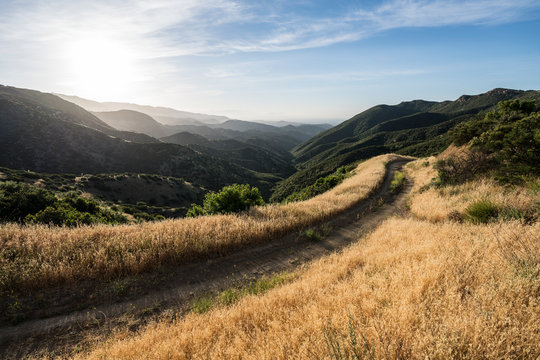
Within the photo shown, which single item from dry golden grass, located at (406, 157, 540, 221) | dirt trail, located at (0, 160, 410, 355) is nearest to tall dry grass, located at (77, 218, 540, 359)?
dirt trail, located at (0, 160, 410, 355)

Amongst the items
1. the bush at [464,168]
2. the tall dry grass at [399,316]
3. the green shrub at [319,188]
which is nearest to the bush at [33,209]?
the tall dry grass at [399,316]

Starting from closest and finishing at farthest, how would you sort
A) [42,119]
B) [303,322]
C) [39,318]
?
[303,322]
[39,318]
[42,119]

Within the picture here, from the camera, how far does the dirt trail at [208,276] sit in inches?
180

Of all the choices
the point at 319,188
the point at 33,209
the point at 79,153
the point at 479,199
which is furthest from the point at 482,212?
the point at 79,153

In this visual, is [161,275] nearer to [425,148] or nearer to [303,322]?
[303,322]

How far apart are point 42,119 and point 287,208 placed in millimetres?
116359

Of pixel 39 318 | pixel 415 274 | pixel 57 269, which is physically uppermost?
pixel 415 274

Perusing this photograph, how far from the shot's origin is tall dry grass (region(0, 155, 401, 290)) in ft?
18.9

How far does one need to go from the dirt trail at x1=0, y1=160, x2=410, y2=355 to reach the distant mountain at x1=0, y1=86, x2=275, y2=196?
75.2m

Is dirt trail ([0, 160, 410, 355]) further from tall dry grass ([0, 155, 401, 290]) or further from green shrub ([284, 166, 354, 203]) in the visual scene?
green shrub ([284, 166, 354, 203])

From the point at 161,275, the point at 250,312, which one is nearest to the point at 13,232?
the point at 161,275

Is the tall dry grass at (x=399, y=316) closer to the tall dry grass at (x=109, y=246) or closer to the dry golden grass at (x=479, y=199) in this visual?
the tall dry grass at (x=109, y=246)

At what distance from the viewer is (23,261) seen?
586 centimetres

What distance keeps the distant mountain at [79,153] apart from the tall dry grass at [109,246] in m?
74.7
